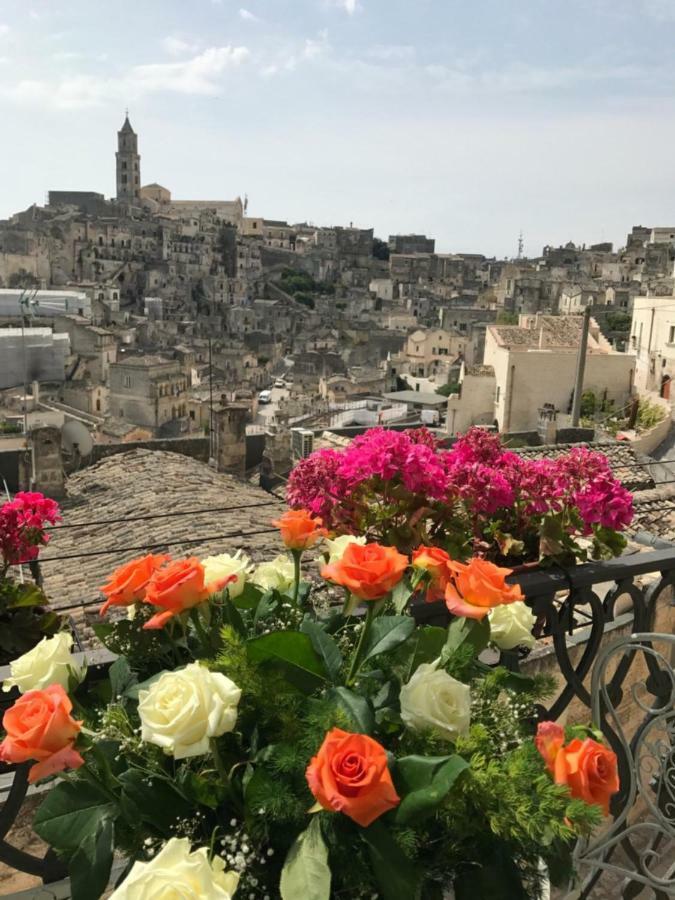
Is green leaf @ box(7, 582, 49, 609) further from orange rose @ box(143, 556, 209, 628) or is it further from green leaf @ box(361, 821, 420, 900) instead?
green leaf @ box(361, 821, 420, 900)

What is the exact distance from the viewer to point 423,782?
119 cm

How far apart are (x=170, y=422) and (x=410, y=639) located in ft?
116

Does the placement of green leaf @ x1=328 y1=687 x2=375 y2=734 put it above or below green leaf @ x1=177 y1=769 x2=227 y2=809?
above

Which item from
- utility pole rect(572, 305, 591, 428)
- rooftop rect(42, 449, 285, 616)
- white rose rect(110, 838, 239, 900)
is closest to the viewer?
white rose rect(110, 838, 239, 900)

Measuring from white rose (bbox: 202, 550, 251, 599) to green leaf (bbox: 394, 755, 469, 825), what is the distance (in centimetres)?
50

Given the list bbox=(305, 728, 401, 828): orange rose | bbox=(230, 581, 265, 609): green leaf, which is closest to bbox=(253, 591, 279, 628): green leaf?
bbox=(230, 581, 265, 609): green leaf

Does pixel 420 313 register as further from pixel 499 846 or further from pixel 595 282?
pixel 499 846

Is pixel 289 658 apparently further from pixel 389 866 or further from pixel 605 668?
pixel 605 668

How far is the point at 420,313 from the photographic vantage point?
7775 cm

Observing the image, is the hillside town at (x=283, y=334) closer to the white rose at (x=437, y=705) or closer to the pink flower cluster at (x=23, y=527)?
the pink flower cluster at (x=23, y=527)

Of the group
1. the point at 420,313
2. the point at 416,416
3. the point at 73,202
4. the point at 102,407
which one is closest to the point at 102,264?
the point at 73,202

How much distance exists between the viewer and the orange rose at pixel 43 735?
44.4 inches

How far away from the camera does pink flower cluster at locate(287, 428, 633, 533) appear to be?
2176mm

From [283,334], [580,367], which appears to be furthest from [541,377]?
[283,334]
